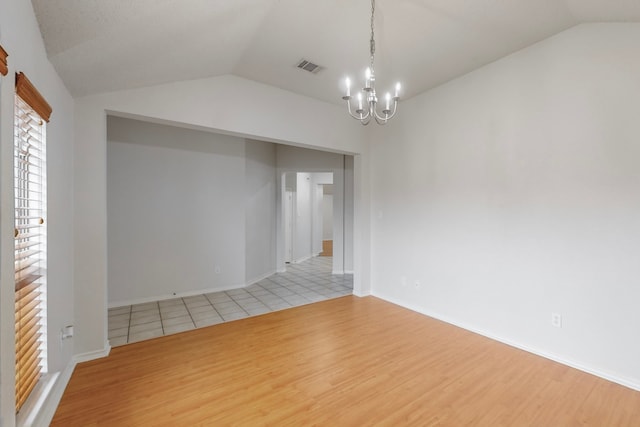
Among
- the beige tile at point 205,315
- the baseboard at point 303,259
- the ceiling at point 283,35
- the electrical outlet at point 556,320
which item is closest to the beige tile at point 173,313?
the beige tile at point 205,315

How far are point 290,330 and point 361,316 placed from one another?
983mm

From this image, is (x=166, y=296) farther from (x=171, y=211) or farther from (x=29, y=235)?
(x=29, y=235)

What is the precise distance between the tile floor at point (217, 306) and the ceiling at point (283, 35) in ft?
8.22

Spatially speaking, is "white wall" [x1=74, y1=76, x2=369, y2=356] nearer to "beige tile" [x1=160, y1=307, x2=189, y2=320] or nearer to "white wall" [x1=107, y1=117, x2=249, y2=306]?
"beige tile" [x1=160, y1=307, x2=189, y2=320]

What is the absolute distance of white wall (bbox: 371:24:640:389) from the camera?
7.48 ft

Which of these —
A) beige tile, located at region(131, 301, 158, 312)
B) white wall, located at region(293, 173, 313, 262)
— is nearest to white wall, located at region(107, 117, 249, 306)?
beige tile, located at region(131, 301, 158, 312)

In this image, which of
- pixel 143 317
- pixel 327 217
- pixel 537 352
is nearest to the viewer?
pixel 537 352

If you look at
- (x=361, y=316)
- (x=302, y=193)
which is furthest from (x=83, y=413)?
(x=302, y=193)

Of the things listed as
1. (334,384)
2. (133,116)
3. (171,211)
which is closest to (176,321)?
(171,211)

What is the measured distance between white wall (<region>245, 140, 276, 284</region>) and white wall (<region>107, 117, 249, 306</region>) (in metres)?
0.19

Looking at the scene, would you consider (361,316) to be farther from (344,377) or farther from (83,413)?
(83,413)

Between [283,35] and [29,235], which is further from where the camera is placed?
[283,35]

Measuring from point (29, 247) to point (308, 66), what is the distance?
113 inches

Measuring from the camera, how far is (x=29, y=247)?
1.73 meters
